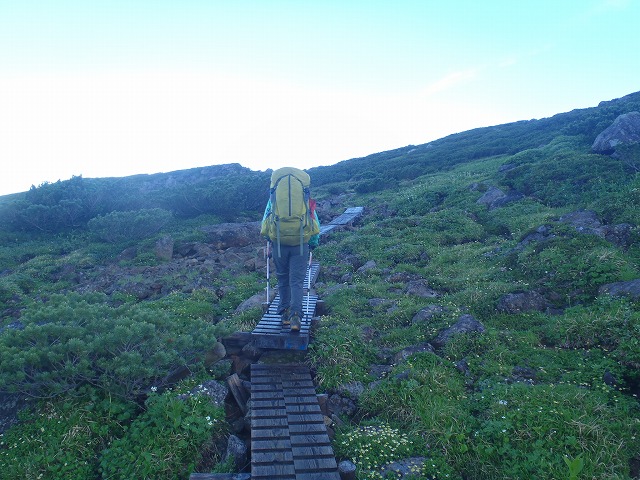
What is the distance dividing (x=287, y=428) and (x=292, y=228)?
9.10ft

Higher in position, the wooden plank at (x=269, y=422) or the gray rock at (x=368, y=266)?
the gray rock at (x=368, y=266)

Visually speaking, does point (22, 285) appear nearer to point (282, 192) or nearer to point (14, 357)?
point (14, 357)

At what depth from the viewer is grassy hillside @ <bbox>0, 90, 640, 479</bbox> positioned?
4.84m

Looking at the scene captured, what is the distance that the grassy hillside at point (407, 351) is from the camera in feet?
15.9

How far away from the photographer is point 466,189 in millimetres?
19375

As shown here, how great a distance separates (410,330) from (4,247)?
16181mm

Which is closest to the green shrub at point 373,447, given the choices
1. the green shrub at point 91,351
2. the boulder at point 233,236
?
the green shrub at point 91,351

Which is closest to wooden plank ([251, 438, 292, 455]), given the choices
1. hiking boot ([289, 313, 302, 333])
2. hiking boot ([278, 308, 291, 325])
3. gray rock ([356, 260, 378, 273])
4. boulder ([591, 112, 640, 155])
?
hiking boot ([289, 313, 302, 333])

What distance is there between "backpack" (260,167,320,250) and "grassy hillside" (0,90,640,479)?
1.68 meters

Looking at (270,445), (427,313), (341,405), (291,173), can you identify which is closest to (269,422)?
(270,445)

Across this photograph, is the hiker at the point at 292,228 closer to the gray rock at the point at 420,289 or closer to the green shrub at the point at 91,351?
the green shrub at the point at 91,351

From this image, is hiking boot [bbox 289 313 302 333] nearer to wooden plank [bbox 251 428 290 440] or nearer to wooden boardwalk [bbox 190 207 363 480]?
wooden boardwalk [bbox 190 207 363 480]

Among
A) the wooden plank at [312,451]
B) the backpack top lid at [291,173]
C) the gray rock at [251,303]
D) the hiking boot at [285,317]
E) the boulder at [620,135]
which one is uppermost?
the boulder at [620,135]

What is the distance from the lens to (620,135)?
1791 cm
